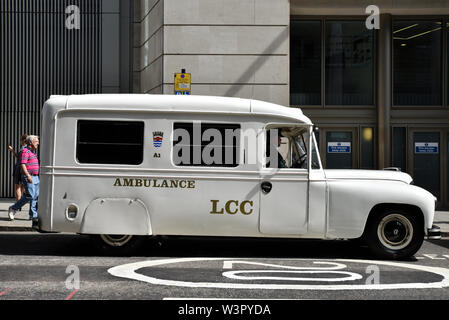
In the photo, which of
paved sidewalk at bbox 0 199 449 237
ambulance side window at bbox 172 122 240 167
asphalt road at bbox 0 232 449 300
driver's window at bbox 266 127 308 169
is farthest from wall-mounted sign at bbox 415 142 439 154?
ambulance side window at bbox 172 122 240 167

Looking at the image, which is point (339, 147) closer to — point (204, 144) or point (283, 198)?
point (283, 198)

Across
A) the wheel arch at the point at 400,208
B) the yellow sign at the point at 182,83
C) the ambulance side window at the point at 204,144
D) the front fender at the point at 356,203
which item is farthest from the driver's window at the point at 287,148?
the yellow sign at the point at 182,83

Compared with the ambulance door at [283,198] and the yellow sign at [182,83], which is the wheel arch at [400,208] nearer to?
the ambulance door at [283,198]

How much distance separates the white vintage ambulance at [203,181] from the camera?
7.98 meters

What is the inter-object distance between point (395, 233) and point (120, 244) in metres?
4.02

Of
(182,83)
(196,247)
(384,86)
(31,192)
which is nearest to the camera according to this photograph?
(196,247)

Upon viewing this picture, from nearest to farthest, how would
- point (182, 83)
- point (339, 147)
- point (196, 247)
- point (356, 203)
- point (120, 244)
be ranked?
point (356, 203) → point (120, 244) → point (196, 247) → point (182, 83) → point (339, 147)

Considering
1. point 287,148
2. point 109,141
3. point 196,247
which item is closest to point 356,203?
point 287,148

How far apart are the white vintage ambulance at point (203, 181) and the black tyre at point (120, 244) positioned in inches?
8.7

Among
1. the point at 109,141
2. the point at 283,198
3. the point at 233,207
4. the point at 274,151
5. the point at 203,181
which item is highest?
the point at 109,141

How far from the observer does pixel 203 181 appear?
8039 millimetres

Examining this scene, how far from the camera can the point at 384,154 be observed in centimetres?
1518

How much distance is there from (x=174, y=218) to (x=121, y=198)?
2.68 ft

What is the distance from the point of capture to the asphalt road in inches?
230
